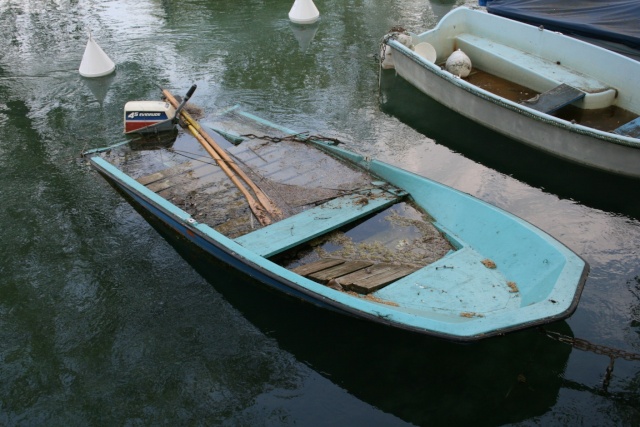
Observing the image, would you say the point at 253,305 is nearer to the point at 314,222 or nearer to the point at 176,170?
the point at 314,222

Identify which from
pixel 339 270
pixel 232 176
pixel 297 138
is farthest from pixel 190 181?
pixel 339 270

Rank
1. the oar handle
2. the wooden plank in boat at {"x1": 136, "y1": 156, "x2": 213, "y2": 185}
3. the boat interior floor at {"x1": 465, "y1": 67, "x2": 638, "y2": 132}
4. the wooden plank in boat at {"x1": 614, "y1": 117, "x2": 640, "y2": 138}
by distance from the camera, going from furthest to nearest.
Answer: the oar handle → the boat interior floor at {"x1": 465, "y1": 67, "x2": 638, "y2": 132} → the wooden plank in boat at {"x1": 614, "y1": 117, "x2": 640, "y2": 138} → the wooden plank in boat at {"x1": 136, "y1": 156, "x2": 213, "y2": 185}

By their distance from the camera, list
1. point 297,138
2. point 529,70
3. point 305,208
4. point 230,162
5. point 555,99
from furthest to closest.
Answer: point 529,70, point 555,99, point 297,138, point 230,162, point 305,208

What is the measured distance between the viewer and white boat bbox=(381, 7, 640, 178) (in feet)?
30.0

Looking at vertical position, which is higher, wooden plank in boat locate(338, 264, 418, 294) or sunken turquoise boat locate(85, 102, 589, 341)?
sunken turquoise boat locate(85, 102, 589, 341)

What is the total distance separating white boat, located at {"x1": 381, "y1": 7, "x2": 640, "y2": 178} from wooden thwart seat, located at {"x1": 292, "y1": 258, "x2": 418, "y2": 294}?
4.43 metres

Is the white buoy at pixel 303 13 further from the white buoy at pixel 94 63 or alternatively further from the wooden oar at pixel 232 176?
the wooden oar at pixel 232 176

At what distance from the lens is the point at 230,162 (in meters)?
8.80

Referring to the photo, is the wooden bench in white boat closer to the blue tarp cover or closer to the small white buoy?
the small white buoy

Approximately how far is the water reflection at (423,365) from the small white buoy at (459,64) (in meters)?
6.75

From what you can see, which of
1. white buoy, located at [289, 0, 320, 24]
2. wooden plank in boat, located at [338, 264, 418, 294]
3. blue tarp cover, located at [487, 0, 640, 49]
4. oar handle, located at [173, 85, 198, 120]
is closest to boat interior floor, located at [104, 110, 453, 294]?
wooden plank in boat, located at [338, 264, 418, 294]

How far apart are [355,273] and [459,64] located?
22.4ft

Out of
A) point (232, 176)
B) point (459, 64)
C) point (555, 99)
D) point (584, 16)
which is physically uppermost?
point (584, 16)

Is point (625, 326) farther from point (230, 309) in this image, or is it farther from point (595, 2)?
point (595, 2)
